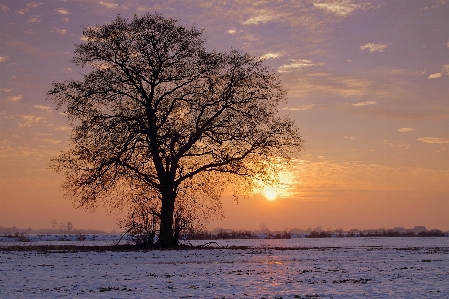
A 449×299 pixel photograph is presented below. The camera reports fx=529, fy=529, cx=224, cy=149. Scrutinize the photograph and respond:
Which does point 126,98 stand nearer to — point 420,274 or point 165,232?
point 165,232

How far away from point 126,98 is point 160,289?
27.2m

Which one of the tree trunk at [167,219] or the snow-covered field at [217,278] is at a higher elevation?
the tree trunk at [167,219]

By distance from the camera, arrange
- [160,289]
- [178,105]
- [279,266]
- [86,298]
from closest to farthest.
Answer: [86,298], [160,289], [279,266], [178,105]

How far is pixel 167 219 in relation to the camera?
42.9 metres

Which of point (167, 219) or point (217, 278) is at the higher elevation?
point (167, 219)

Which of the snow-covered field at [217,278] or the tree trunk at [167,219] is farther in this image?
the tree trunk at [167,219]

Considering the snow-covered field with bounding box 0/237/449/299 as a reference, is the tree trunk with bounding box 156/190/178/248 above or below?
above

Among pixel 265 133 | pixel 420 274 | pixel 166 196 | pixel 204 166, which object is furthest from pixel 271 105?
pixel 420 274

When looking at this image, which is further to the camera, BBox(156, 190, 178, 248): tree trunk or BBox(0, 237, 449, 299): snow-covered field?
BBox(156, 190, 178, 248): tree trunk

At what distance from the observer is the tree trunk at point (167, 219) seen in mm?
42625

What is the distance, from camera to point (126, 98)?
142 ft

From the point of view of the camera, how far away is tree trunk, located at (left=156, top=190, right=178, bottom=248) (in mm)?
42625

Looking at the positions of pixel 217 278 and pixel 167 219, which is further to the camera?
pixel 167 219

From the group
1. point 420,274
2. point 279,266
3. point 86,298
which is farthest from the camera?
point 279,266
